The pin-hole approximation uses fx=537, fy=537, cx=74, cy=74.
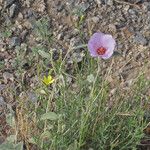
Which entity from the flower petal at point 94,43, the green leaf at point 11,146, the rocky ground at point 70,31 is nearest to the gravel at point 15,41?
the rocky ground at point 70,31

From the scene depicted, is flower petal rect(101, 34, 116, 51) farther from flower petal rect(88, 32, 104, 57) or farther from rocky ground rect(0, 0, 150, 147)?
rocky ground rect(0, 0, 150, 147)

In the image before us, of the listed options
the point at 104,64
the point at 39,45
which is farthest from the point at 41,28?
the point at 104,64

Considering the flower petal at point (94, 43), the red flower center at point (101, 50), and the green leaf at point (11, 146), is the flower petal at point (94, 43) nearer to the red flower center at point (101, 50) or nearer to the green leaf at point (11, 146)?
the red flower center at point (101, 50)

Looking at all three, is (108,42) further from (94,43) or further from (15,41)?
(15,41)

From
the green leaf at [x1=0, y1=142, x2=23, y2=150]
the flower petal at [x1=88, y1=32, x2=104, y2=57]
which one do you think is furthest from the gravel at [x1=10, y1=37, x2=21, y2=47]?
the flower petal at [x1=88, y1=32, x2=104, y2=57]

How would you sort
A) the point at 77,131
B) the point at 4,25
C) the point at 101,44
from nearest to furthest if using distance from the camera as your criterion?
the point at 101,44 < the point at 77,131 < the point at 4,25

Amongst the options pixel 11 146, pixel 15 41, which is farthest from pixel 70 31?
pixel 11 146

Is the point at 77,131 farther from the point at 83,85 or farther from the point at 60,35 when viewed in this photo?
the point at 60,35

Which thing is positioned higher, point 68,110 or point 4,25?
point 4,25
